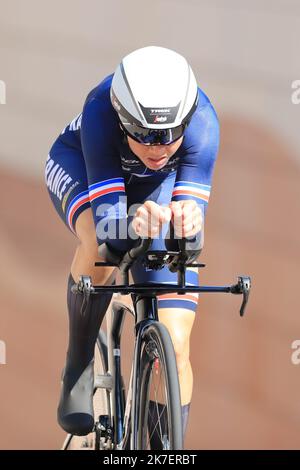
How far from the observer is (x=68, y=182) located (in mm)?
3516

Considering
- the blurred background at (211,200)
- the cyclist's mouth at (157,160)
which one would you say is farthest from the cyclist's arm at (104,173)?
the blurred background at (211,200)

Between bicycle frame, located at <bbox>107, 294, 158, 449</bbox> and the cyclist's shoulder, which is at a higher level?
the cyclist's shoulder

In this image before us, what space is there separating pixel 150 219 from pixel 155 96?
1.19ft

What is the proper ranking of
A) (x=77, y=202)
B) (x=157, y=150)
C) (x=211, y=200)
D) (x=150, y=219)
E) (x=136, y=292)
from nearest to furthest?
(x=150, y=219) → (x=136, y=292) → (x=157, y=150) → (x=77, y=202) → (x=211, y=200)

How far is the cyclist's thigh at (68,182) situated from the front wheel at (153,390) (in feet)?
1.99

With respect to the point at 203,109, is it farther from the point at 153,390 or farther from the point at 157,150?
the point at 153,390

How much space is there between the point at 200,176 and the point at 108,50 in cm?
212

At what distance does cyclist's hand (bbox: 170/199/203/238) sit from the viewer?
2.83m

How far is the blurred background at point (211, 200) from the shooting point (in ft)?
16.4

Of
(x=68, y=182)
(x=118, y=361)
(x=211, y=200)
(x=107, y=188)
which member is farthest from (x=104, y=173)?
(x=211, y=200)

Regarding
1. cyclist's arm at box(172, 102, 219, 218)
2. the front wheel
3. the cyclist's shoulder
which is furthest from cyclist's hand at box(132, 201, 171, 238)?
the cyclist's shoulder

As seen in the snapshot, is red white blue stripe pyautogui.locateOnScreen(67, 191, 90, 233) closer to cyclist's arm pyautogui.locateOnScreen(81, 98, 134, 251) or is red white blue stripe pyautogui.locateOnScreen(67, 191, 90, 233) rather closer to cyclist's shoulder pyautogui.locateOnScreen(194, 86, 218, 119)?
cyclist's arm pyautogui.locateOnScreen(81, 98, 134, 251)
